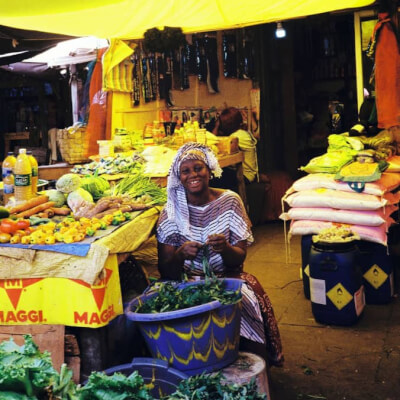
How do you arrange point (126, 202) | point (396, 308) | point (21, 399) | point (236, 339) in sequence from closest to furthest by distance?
point (21, 399) < point (236, 339) < point (126, 202) < point (396, 308)

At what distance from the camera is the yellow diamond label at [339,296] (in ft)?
16.4

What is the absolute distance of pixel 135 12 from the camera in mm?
5820

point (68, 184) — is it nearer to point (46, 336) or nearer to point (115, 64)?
point (46, 336)

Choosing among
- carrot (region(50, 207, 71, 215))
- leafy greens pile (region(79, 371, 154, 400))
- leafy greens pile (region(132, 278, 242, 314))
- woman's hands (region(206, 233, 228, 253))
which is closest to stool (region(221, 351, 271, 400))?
leafy greens pile (region(132, 278, 242, 314))

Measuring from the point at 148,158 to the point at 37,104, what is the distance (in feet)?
26.0

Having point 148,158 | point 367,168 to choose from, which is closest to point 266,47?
point 148,158

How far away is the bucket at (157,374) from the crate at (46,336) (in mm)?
367

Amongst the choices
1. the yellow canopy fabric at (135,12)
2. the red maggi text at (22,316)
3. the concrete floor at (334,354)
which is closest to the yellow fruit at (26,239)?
the red maggi text at (22,316)

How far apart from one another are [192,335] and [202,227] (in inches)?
44.4

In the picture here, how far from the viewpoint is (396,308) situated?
214 inches

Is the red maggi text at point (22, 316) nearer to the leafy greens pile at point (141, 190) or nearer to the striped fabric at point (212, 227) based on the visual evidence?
the striped fabric at point (212, 227)

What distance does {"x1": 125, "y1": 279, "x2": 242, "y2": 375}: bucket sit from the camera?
Result: 3.08m

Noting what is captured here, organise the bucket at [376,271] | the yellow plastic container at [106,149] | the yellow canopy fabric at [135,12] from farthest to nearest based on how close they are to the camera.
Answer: the yellow plastic container at [106,149]
the bucket at [376,271]
the yellow canopy fabric at [135,12]

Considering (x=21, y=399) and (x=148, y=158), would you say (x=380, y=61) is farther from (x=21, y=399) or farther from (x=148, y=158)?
(x=21, y=399)
